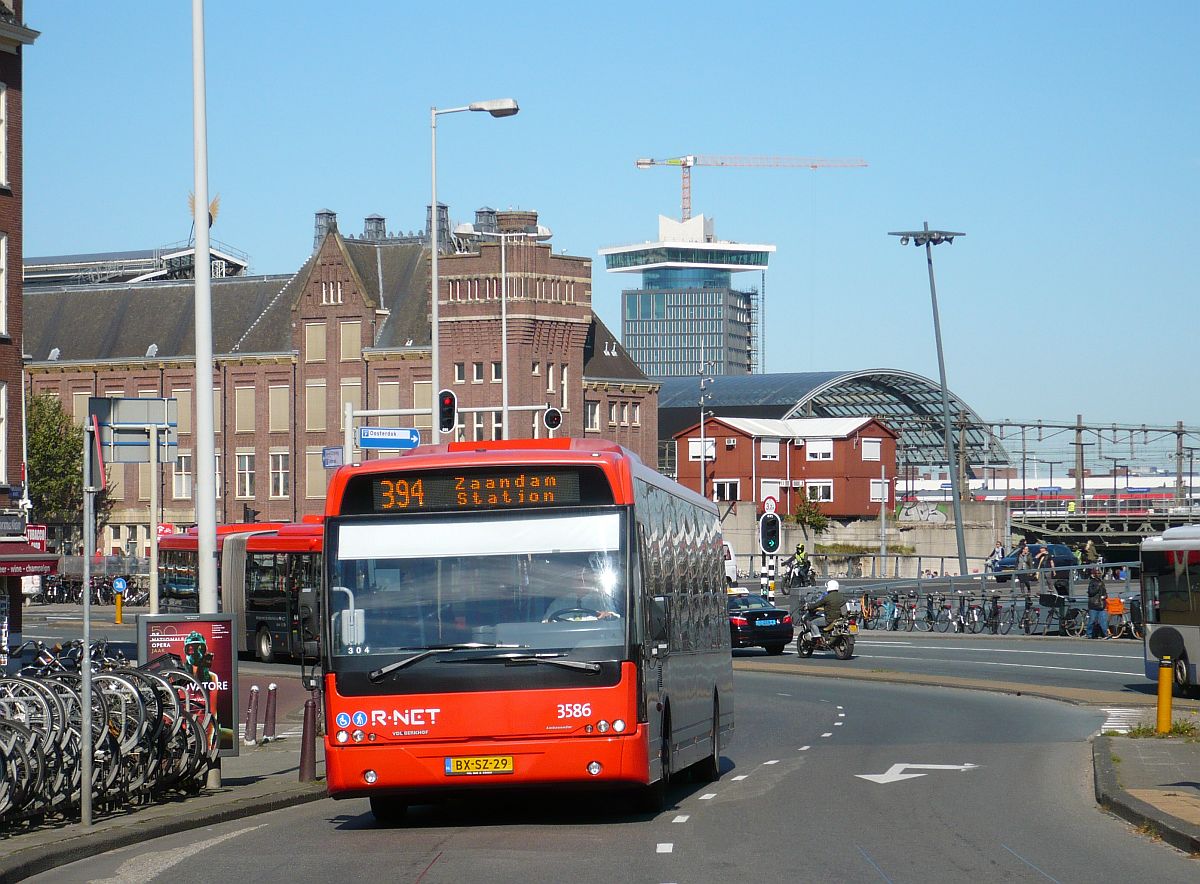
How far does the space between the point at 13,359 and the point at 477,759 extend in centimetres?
2561

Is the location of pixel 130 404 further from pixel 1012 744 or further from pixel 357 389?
pixel 357 389

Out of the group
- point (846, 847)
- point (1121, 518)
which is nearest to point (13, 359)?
point (846, 847)

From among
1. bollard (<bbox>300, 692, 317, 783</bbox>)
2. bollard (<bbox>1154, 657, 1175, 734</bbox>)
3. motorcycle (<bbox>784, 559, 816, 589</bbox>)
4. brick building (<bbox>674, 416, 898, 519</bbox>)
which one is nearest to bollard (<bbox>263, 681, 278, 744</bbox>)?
bollard (<bbox>300, 692, 317, 783</bbox>)

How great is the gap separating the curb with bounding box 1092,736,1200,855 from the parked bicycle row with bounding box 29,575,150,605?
63391 mm

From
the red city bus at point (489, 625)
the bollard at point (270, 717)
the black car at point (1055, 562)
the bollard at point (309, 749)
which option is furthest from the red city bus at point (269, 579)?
the red city bus at point (489, 625)

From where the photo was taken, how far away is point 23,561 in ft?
101

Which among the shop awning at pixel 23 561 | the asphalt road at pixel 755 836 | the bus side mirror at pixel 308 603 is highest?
the shop awning at pixel 23 561

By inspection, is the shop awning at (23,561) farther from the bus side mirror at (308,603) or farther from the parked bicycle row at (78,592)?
the parked bicycle row at (78,592)

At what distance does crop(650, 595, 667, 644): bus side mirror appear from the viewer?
1342 cm

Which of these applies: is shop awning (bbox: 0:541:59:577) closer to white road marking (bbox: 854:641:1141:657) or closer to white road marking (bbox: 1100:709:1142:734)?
white road marking (bbox: 1100:709:1142:734)

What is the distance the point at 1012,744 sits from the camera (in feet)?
69.3

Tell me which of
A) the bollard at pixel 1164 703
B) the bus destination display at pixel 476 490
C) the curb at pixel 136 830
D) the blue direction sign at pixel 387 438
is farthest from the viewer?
the blue direction sign at pixel 387 438

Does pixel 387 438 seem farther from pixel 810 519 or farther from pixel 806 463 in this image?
pixel 806 463

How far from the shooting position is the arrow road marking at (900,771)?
17.1 meters
